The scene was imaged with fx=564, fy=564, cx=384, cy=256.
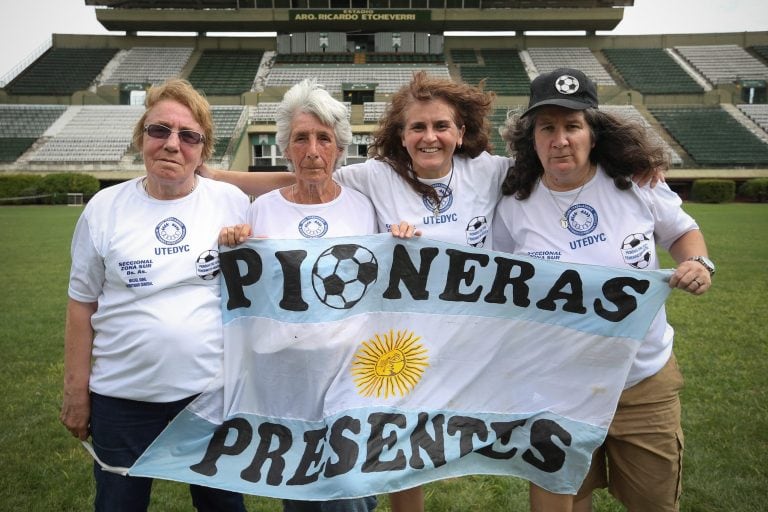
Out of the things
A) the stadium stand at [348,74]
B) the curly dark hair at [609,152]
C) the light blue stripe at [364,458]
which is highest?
the stadium stand at [348,74]

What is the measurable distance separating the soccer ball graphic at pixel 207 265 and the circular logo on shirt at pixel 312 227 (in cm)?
50

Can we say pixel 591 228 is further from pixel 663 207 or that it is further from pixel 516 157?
pixel 516 157

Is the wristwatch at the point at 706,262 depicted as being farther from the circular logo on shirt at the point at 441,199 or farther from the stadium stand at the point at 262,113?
the stadium stand at the point at 262,113

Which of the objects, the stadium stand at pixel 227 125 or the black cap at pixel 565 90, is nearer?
the black cap at pixel 565 90

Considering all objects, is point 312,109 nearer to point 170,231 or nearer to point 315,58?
point 170,231

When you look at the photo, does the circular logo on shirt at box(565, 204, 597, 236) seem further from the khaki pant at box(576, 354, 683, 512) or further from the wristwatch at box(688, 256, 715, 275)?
the khaki pant at box(576, 354, 683, 512)

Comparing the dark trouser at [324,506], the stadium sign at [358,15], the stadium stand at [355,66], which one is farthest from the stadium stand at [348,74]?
the dark trouser at [324,506]

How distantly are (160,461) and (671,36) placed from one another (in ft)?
193

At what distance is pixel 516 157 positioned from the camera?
312cm

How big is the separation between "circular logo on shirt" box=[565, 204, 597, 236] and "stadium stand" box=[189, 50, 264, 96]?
1735 inches

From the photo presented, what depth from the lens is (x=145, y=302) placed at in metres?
2.54

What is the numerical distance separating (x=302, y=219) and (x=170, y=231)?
2.28 ft

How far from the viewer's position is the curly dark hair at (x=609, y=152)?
2820mm

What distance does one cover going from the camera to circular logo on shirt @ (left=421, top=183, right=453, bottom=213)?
312cm
